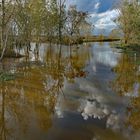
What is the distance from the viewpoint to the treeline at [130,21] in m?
74.1

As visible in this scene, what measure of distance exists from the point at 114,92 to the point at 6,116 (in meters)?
9.06

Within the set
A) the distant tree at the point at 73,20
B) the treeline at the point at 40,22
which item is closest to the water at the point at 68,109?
the treeline at the point at 40,22

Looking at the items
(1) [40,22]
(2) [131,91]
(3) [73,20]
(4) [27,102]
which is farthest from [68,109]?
(3) [73,20]

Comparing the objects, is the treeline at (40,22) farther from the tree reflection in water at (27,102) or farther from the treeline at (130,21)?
the treeline at (130,21)

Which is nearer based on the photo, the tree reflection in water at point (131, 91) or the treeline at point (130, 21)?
the tree reflection in water at point (131, 91)

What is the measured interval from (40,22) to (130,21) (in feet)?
69.7

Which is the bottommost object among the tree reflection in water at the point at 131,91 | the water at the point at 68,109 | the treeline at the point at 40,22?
the tree reflection in water at the point at 131,91

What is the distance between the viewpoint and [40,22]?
70000mm

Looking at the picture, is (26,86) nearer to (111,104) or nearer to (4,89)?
(4,89)

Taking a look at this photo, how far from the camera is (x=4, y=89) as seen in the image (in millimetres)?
21344

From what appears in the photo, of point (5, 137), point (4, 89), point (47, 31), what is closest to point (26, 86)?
point (4, 89)

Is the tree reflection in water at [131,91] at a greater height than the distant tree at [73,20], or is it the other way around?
the distant tree at [73,20]

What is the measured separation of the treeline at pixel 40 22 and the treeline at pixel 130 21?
1499 centimetres

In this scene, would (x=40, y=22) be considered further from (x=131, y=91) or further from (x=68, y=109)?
(x=68, y=109)
